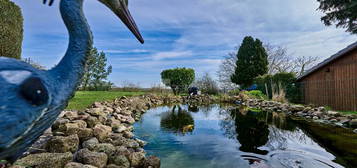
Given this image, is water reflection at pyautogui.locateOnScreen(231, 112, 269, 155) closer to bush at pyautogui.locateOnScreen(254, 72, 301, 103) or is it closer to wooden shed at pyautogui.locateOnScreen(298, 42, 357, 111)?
wooden shed at pyautogui.locateOnScreen(298, 42, 357, 111)

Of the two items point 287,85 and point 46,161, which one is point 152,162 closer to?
point 46,161

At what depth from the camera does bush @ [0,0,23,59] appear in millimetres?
3643

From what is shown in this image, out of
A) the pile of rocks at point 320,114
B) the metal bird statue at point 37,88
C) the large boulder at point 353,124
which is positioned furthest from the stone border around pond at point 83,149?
the large boulder at point 353,124

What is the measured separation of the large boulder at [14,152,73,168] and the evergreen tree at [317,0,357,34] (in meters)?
9.92

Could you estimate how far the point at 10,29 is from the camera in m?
3.82

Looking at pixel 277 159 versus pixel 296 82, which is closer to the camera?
pixel 277 159

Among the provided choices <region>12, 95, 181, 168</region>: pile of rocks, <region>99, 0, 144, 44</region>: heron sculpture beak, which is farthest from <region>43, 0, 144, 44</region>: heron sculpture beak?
<region>12, 95, 181, 168</region>: pile of rocks

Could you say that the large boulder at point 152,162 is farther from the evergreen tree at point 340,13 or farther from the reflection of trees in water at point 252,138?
→ the evergreen tree at point 340,13

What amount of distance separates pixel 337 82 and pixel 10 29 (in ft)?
37.8

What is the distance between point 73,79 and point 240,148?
2.79m

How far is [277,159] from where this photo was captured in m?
2.48

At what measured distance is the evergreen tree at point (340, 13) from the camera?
7148 millimetres

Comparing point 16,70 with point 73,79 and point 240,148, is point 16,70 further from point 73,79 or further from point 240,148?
point 240,148

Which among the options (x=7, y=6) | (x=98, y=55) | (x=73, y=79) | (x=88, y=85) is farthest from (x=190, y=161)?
(x=98, y=55)
